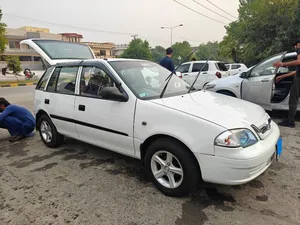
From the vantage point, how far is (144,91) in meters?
2.95

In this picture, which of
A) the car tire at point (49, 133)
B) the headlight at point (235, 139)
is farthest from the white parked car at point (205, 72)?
the headlight at point (235, 139)

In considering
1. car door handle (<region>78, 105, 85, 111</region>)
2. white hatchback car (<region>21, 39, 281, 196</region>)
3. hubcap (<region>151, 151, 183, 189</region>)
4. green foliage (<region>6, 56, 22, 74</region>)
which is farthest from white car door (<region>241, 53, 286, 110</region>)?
green foliage (<region>6, 56, 22, 74</region>)

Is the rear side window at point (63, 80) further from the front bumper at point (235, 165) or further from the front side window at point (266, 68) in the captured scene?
the front side window at point (266, 68)

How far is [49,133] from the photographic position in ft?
14.1

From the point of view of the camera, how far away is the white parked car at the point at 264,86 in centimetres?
498

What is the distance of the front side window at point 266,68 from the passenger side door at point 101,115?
376 centimetres

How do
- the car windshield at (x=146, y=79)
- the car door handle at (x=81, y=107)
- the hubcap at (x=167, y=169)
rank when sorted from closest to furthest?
the hubcap at (x=167, y=169), the car windshield at (x=146, y=79), the car door handle at (x=81, y=107)

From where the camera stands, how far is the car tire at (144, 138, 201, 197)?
2.37 metres

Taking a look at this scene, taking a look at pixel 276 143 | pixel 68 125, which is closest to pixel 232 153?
pixel 276 143

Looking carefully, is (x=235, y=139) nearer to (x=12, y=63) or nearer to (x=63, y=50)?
(x=63, y=50)

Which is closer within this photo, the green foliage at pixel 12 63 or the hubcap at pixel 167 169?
the hubcap at pixel 167 169

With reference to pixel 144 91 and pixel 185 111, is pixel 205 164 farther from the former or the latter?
pixel 144 91

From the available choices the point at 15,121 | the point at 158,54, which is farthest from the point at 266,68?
the point at 158,54

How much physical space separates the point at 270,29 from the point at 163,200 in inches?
687
